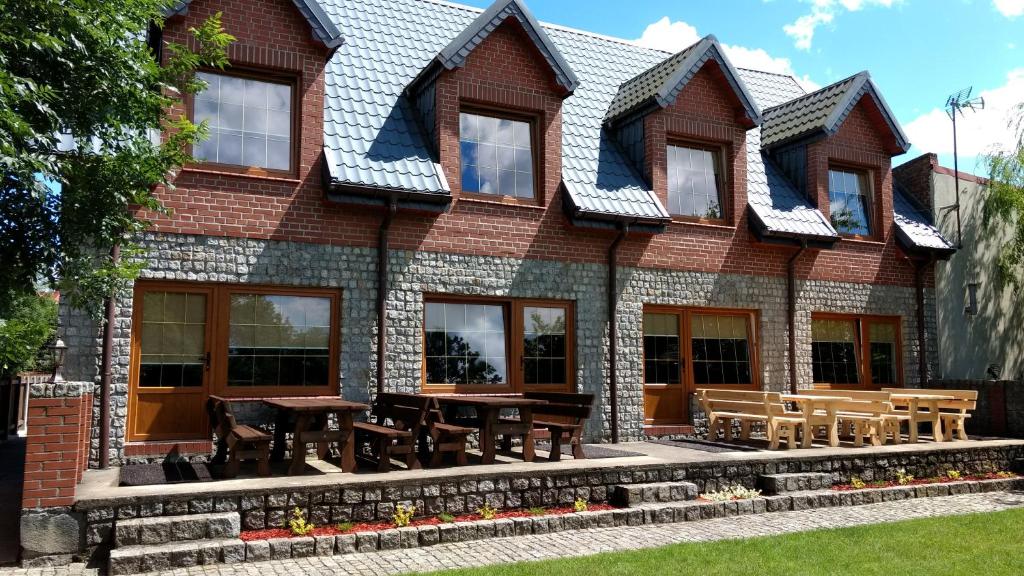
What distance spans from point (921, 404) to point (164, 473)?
435 inches

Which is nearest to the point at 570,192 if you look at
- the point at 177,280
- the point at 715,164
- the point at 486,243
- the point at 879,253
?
the point at 486,243

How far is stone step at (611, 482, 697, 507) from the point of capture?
28.9 feet

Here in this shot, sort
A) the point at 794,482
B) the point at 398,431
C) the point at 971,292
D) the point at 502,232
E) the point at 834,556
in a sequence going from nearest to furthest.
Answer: the point at 834,556, the point at 398,431, the point at 794,482, the point at 502,232, the point at 971,292

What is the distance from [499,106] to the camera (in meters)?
12.0

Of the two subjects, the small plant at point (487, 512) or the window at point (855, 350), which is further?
the window at point (855, 350)

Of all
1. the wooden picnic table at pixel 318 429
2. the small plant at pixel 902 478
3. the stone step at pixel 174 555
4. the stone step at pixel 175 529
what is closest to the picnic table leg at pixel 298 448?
the wooden picnic table at pixel 318 429

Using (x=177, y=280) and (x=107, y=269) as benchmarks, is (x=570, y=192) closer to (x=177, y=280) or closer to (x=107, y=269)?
(x=177, y=280)

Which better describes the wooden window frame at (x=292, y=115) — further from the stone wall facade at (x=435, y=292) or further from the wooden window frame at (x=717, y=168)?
the wooden window frame at (x=717, y=168)

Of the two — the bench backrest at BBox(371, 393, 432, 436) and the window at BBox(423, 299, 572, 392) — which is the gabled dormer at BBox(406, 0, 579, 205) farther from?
the bench backrest at BBox(371, 393, 432, 436)

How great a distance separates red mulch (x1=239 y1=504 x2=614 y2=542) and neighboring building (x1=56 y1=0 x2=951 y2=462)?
281 centimetres

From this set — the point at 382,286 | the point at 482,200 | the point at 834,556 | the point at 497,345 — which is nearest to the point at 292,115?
the point at 382,286

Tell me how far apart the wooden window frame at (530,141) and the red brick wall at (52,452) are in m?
6.23

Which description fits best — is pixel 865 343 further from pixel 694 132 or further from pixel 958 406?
pixel 694 132

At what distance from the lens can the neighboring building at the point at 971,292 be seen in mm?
15492
